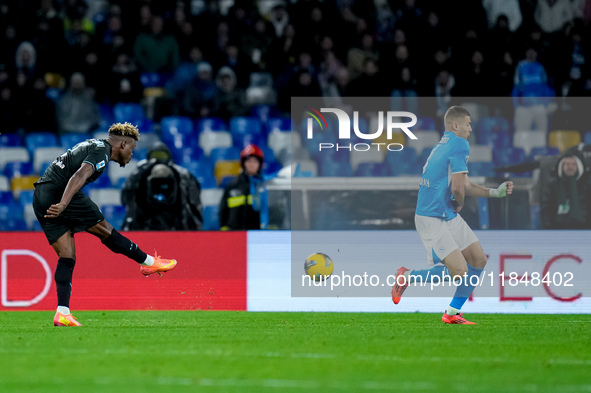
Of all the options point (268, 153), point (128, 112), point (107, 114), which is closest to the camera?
point (268, 153)

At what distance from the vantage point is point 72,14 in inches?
658

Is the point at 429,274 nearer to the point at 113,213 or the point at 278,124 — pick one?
the point at 113,213

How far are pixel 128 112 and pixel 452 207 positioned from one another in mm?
7917

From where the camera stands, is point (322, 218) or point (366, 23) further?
point (366, 23)

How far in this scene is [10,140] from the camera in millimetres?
15539

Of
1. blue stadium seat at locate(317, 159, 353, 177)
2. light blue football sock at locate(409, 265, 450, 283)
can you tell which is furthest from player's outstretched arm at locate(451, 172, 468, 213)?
blue stadium seat at locate(317, 159, 353, 177)

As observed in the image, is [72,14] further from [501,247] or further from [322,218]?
[501,247]

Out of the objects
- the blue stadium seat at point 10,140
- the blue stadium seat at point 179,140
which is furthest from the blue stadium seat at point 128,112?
the blue stadium seat at point 10,140

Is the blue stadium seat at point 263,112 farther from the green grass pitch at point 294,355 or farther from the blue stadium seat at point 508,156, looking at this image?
the green grass pitch at point 294,355

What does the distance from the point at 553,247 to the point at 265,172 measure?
210 inches

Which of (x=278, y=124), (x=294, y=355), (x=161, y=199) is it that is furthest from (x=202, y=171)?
(x=294, y=355)

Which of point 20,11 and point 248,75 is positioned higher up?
point 20,11

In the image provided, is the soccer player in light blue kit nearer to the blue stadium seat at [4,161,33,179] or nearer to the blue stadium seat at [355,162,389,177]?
the blue stadium seat at [355,162,389,177]

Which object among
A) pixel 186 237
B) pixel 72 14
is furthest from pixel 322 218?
pixel 72 14
